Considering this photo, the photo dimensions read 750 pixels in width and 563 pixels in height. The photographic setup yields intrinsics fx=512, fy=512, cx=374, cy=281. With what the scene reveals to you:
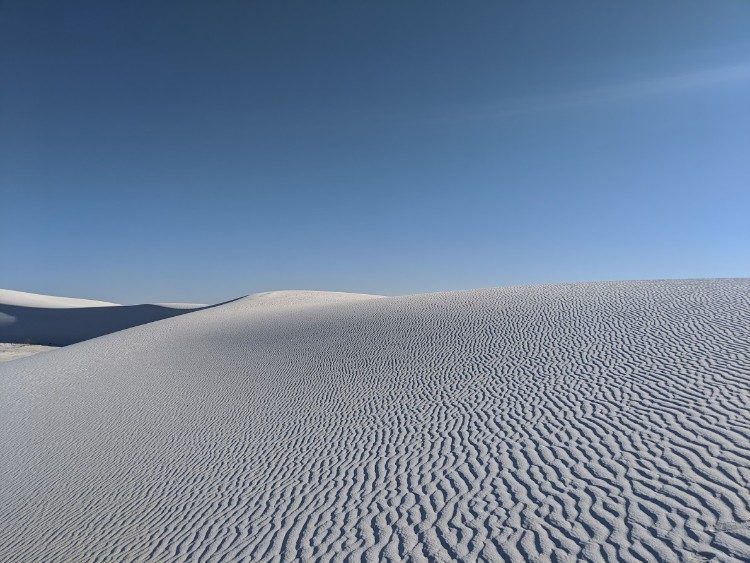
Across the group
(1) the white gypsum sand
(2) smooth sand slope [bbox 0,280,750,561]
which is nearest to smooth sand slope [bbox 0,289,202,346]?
(1) the white gypsum sand

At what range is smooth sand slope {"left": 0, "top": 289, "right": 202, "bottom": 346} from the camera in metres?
42.8

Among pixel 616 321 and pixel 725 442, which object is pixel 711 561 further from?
pixel 616 321

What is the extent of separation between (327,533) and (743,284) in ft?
55.5

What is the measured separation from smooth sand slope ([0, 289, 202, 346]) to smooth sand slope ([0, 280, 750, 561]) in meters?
30.5

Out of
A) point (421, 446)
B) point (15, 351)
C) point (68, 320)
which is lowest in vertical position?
point (421, 446)

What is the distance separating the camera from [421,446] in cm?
763

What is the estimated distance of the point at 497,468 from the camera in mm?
6426

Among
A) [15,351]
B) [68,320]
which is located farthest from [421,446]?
[68,320]

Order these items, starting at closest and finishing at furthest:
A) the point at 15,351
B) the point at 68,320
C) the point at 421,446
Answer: the point at 421,446, the point at 15,351, the point at 68,320

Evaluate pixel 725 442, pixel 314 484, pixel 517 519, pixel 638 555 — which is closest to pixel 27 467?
pixel 314 484

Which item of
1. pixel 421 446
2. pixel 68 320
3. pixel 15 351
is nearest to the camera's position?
pixel 421 446

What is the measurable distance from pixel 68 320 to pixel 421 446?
47.8 meters

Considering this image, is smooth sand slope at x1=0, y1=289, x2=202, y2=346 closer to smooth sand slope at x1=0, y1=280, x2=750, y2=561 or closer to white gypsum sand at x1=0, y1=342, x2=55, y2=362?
white gypsum sand at x1=0, y1=342, x2=55, y2=362

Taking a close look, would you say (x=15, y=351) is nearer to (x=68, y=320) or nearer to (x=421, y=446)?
(x=68, y=320)
